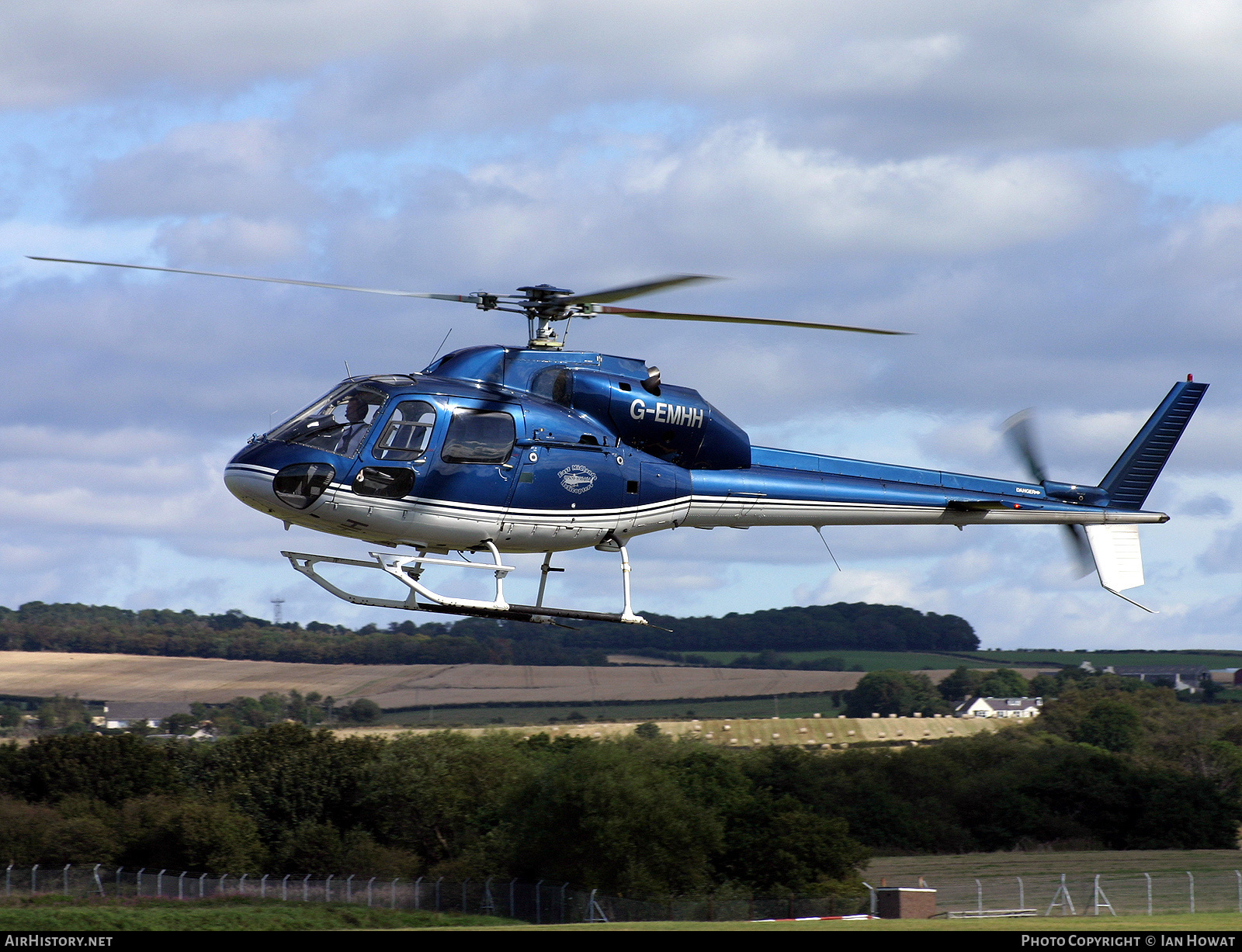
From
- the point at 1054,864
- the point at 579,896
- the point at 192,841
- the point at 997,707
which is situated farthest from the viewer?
the point at 997,707

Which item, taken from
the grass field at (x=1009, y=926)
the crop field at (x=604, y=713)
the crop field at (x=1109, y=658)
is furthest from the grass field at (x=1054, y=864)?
the crop field at (x=1109, y=658)

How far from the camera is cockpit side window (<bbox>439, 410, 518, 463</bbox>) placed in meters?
20.8

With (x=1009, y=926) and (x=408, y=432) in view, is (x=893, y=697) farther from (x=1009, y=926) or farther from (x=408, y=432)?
(x=408, y=432)

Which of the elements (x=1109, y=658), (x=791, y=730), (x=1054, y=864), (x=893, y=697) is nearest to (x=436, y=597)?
(x=1054, y=864)

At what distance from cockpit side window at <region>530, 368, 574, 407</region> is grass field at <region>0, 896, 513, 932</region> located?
91.0 ft

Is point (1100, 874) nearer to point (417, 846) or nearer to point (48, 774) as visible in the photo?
point (417, 846)

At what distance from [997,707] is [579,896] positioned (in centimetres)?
7018

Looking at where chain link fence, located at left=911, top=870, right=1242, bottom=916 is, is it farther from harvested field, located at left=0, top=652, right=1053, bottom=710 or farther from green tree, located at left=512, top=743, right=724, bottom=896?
harvested field, located at left=0, top=652, right=1053, bottom=710

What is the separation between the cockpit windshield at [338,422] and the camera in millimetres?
20188

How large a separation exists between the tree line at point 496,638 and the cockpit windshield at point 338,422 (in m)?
97.7

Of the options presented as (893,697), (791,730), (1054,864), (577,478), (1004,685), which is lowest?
(1054,864)

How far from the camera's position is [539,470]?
70.6ft

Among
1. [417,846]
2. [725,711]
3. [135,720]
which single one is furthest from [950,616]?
[417,846]

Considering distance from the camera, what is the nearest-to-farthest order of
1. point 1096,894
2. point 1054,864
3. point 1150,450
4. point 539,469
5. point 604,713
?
point 539,469 < point 1150,450 < point 1096,894 < point 1054,864 < point 604,713
